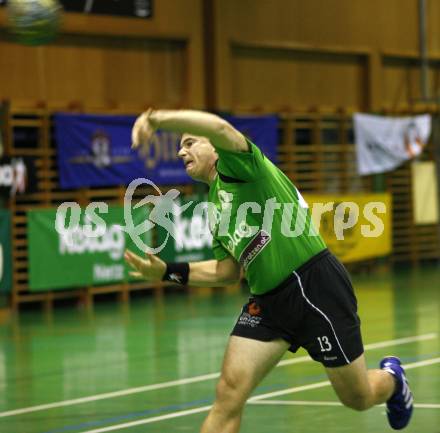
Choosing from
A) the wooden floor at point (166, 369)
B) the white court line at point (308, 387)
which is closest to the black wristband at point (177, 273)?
the wooden floor at point (166, 369)

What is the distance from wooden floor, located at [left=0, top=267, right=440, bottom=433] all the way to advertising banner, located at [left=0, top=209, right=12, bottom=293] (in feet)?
1.84

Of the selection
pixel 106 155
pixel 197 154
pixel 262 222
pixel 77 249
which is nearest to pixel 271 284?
pixel 262 222

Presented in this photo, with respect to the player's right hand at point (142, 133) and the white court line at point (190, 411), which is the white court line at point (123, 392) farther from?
the player's right hand at point (142, 133)

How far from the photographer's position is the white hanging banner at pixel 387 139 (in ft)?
74.3

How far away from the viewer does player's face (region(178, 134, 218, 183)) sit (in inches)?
261

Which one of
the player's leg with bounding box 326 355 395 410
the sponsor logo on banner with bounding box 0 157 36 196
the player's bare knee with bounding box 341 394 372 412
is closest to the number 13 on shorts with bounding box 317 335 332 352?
the player's leg with bounding box 326 355 395 410

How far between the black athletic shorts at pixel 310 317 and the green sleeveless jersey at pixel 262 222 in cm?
7

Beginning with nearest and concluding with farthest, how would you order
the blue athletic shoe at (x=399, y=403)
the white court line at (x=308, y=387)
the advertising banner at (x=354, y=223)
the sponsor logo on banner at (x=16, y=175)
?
the blue athletic shoe at (x=399, y=403) < the white court line at (x=308, y=387) < the sponsor logo on banner at (x=16, y=175) < the advertising banner at (x=354, y=223)

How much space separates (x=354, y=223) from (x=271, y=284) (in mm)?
16099

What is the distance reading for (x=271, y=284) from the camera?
6.59m

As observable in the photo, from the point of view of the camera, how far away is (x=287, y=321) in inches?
259

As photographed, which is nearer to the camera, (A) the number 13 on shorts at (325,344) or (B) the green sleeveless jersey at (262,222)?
(B) the green sleeveless jersey at (262,222)

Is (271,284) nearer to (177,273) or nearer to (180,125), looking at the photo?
(177,273)

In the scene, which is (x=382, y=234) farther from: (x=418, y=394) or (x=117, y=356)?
(x=418, y=394)
